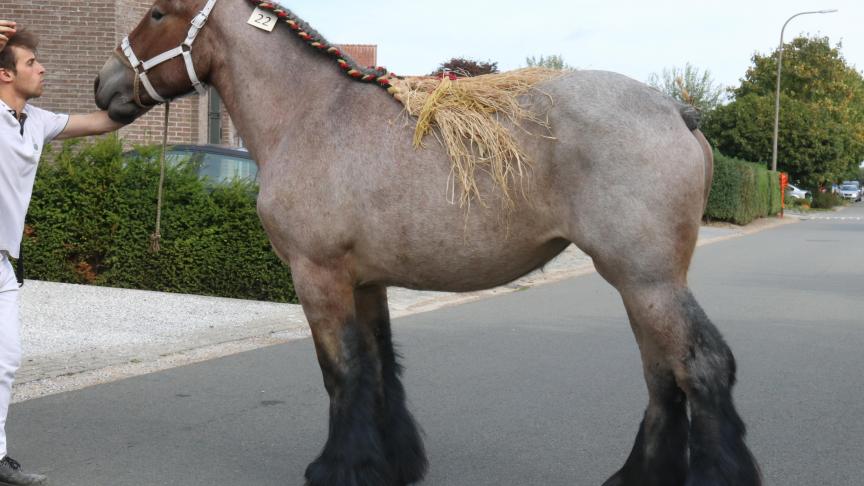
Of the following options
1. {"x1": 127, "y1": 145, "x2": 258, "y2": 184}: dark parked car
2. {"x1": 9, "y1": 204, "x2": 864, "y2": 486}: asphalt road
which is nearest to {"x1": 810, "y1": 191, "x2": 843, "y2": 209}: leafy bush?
{"x1": 9, "y1": 204, "x2": 864, "y2": 486}: asphalt road

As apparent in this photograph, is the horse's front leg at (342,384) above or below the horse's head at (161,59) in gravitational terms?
below

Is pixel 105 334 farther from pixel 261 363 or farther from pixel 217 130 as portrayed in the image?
pixel 217 130

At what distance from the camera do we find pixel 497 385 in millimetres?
6613

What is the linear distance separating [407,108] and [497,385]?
3.14 metres

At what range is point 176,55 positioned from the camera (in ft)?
14.2

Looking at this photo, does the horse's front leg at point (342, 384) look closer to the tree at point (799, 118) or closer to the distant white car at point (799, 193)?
the tree at point (799, 118)

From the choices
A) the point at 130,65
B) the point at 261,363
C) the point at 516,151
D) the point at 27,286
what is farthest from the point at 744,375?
the point at 27,286

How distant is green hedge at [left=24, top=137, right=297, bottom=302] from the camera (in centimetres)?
1021

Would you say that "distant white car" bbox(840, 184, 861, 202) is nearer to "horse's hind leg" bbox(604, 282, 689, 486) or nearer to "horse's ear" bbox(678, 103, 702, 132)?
"horse's ear" bbox(678, 103, 702, 132)

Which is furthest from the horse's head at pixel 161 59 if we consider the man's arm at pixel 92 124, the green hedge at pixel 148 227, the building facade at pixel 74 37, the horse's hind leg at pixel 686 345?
the building facade at pixel 74 37

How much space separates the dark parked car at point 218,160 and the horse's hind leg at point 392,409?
22.5ft

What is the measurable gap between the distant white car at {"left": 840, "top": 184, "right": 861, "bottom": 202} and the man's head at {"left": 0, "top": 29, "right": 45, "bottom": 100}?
86725mm

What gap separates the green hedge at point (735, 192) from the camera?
100ft

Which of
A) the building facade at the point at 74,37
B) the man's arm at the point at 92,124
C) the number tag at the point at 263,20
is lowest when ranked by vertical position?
the man's arm at the point at 92,124
